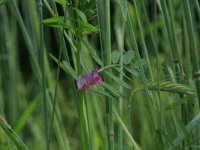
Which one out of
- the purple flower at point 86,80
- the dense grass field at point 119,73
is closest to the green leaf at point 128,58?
the dense grass field at point 119,73

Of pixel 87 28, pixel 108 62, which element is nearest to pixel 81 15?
pixel 87 28

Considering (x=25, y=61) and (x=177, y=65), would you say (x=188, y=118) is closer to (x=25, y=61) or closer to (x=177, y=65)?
(x=177, y=65)

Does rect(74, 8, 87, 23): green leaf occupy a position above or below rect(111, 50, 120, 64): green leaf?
above

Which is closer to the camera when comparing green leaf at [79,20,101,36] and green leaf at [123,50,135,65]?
green leaf at [79,20,101,36]

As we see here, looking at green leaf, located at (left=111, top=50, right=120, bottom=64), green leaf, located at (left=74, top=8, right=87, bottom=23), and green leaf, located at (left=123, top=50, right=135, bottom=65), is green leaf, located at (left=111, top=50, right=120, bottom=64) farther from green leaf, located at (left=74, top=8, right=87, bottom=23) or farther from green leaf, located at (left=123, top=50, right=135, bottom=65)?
green leaf, located at (left=74, top=8, right=87, bottom=23)

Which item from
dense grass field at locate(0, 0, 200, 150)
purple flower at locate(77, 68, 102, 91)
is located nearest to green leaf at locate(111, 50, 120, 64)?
dense grass field at locate(0, 0, 200, 150)

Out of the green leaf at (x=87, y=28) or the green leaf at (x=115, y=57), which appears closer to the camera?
the green leaf at (x=87, y=28)

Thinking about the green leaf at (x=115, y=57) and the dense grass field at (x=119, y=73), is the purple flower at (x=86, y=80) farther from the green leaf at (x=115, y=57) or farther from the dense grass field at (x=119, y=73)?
the green leaf at (x=115, y=57)

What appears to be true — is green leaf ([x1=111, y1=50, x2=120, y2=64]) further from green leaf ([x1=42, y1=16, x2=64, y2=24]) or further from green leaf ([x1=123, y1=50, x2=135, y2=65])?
green leaf ([x1=42, y1=16, x2=64, y2=24])

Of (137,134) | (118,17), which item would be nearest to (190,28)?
(118,17)

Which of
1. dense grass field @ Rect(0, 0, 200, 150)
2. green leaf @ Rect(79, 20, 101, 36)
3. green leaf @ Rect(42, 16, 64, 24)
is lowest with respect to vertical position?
dense grass field @ Rect(0, 0, 200, 150)

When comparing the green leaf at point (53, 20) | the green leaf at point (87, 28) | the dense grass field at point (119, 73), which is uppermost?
the green leaf at point (53, 20)
